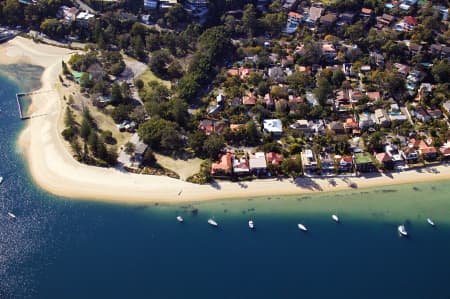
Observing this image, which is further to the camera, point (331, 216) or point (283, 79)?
point (283, 79)

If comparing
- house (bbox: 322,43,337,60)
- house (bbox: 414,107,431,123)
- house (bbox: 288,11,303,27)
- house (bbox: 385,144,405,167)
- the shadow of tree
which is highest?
house (bbox: 288,11,303,27)

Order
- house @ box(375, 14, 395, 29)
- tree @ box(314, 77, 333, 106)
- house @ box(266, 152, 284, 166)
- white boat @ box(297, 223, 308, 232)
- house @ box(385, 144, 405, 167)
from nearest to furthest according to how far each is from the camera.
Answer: white boat @ box(297, 223, 308, 232)
house @ box(266, 152, 284, 166)
house @ box(385, 144, 405, 167)
tree @ box(314, 77, 333, 106)
house @ box(375, 14, 395, 29)

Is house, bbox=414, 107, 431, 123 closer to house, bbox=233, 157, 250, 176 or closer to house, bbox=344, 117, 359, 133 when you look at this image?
house, bbox=344, 117, 359, 133

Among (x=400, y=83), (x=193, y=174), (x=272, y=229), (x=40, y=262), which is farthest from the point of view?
(x=400, y=83)

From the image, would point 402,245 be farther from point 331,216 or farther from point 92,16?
point 92,16

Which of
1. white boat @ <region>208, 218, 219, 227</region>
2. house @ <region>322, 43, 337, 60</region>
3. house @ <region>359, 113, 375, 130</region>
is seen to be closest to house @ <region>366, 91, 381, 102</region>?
house @ <region>359, 113, 375, 130</region>

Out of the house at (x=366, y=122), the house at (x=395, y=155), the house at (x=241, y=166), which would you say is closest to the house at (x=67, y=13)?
the house at (x=241, y=166)

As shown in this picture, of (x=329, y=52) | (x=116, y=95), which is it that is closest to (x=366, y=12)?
(x=329, y=52)

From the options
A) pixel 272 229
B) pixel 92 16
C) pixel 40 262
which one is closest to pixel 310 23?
pixel 92 16
